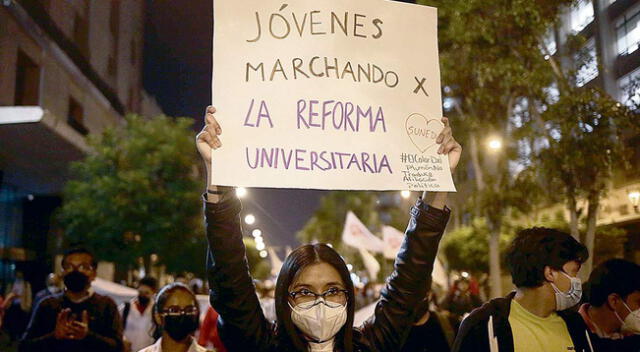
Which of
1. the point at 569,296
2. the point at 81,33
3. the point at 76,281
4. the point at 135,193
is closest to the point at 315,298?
the point at 569,296

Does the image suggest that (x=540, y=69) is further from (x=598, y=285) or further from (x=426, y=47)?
(x=426, y=47)

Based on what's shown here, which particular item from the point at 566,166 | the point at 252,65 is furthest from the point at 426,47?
the point at 566,166

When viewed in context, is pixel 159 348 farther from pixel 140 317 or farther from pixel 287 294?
pixel 140 317

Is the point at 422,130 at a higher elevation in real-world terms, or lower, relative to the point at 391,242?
higher

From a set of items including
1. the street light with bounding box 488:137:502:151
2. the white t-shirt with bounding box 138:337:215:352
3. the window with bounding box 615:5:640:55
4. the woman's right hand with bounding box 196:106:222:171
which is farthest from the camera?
the window with bounding box 615:5:640:55

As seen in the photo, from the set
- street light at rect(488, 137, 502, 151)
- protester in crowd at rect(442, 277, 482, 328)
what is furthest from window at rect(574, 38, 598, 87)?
protester in crowd at rect(442, 277, 482, 328)

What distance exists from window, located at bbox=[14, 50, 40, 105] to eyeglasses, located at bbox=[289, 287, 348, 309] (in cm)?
2389

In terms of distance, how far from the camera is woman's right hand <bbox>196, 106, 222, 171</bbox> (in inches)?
109

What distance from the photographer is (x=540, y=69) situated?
40.1ft

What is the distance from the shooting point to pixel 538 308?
3506 mm

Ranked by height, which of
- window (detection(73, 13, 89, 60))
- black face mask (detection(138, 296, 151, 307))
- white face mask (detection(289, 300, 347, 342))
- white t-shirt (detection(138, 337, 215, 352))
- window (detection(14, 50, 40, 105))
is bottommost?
white t-shirt (detection(138, 337, 215, 352))

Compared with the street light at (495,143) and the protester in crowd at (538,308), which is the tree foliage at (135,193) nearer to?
the street light at (495,143)

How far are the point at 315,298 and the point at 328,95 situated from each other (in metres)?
0.96

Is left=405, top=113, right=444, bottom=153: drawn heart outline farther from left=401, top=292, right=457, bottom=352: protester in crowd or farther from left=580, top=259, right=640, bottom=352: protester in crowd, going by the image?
left=401, top=292, right=457, bottom=352: protester in crowd
